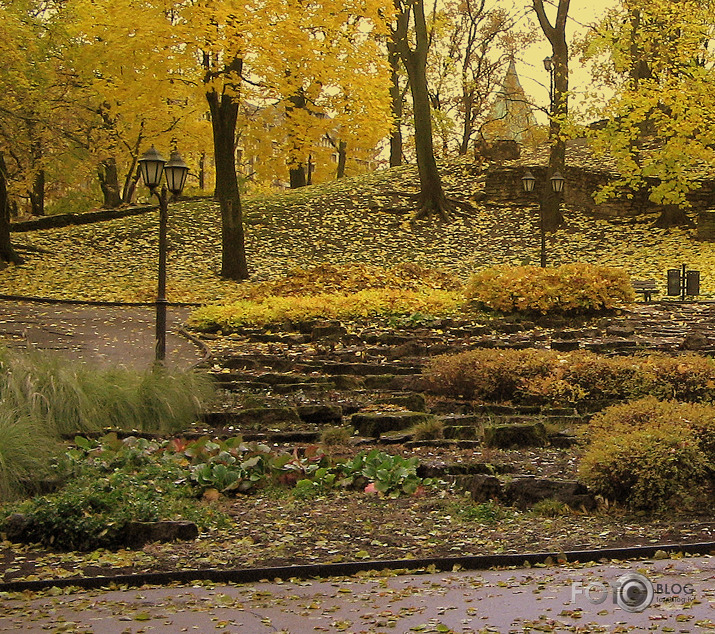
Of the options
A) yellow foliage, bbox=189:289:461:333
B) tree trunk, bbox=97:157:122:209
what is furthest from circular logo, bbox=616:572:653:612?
tree trunk, bbox=97:157:122:209

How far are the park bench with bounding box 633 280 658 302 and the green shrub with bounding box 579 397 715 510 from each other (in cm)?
1207

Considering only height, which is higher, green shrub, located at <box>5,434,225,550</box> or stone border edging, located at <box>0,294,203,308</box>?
stone border edging, located at <box>0,294,203,308</box>

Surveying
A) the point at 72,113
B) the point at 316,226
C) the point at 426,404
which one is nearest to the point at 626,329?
the point at 426,404

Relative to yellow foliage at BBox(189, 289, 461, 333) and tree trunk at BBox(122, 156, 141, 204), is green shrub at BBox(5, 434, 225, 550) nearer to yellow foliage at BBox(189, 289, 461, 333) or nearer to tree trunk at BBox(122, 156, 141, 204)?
yellow foliage at BBox(189, 289, 461, 333)

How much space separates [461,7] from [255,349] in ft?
108

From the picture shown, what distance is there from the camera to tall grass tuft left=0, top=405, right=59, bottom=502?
7320 mm

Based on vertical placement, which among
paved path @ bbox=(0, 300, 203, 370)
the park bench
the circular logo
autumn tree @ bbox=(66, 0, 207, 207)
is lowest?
the circular logo

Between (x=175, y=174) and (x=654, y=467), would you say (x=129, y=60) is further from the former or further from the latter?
(x=654, y=467)

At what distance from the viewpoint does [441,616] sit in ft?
15.0

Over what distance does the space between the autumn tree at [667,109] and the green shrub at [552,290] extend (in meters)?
10.9

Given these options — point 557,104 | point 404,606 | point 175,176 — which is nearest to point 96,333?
point 175,176

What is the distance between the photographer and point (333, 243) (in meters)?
25.9

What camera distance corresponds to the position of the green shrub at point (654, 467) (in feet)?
21.5

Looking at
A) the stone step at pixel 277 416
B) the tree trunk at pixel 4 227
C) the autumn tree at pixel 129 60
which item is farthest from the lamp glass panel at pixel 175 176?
the tree trunk at pixel 4 227
